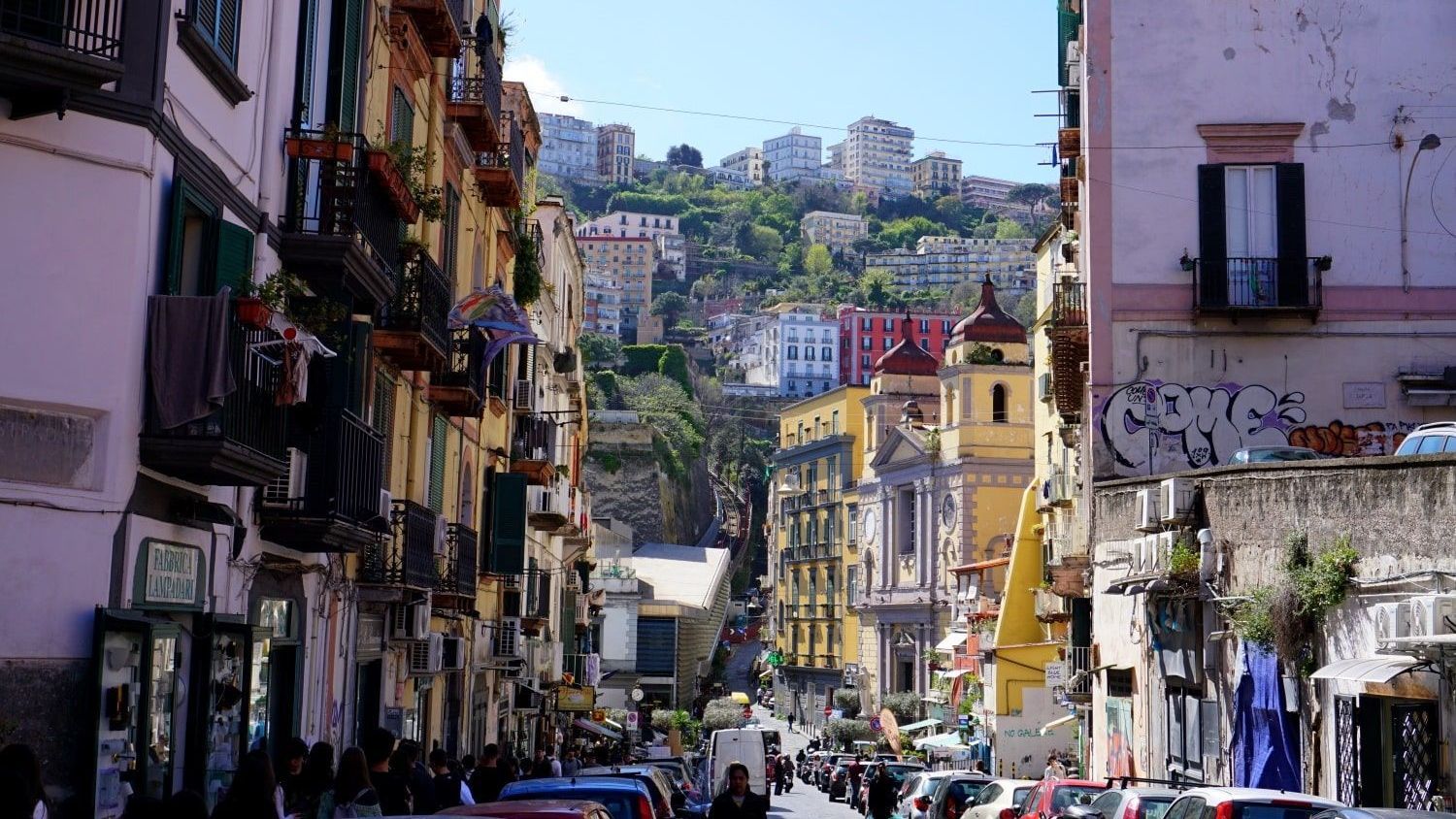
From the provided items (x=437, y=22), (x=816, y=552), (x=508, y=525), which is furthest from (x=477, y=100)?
(x=816, y=552)

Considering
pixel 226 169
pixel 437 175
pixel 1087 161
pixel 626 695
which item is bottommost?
pixel 626 695

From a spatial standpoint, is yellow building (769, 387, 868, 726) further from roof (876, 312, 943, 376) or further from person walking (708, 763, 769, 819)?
person walking (708, 763, 769, 819)

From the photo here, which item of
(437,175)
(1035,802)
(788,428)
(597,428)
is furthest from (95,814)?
(597,428)

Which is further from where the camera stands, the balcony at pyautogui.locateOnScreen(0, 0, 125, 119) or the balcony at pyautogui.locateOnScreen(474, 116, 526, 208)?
the balcony at pyautogui.locateOnScreen(474, 116, 526, 208)

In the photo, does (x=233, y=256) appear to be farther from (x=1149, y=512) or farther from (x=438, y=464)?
(x=1149, y=512)

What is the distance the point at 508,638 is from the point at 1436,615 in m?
21.4

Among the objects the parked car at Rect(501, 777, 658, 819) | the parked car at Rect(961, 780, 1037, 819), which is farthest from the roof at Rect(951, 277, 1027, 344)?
the parked car at Rect(501, 777, 658, 819)

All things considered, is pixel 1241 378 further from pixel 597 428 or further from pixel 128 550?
pixel 597 428

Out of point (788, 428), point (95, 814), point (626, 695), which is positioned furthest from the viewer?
point (788, 428)

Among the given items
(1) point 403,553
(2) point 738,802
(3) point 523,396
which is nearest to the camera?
(2) point 738,802

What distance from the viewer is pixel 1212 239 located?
100ft

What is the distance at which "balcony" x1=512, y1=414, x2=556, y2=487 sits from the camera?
35.6 m

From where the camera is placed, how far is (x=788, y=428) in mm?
112938

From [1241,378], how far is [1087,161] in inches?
179
